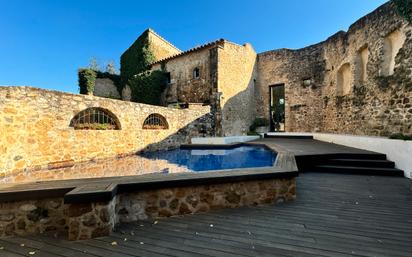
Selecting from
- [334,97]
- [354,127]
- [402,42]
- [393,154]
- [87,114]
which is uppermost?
[402,42]

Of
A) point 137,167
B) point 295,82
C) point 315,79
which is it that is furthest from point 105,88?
point 315,79

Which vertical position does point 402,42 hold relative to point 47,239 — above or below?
above

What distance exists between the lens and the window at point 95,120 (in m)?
6.84

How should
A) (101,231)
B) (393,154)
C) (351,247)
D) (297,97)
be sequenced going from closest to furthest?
(351,247) < (101,231) < (393,154) < (297,97)

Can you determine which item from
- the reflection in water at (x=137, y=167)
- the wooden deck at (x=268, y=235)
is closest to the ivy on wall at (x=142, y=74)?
the reflection in water at (x=137, y=167)

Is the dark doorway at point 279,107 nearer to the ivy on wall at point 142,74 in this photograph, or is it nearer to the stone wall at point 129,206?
the ivy on wall at point 142,74

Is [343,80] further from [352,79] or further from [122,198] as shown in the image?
[122,198]

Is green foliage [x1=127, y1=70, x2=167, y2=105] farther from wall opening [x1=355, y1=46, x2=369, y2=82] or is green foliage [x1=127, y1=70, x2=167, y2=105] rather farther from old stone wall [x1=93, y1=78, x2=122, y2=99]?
wall opening [x1=355, y1=46, x2=369, y2=82]

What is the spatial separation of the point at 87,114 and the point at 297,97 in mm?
12676

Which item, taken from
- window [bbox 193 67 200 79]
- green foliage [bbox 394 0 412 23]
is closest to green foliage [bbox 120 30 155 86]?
window [bbox 193 67 200 79]

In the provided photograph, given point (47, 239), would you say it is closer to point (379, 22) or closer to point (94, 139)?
point (94, 139)

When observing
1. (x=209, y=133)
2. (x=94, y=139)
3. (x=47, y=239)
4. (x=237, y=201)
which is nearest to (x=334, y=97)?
(x=209, y=133)

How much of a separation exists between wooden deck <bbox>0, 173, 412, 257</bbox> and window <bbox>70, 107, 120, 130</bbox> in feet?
17.8

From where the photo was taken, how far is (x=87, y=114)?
23.1 ft
